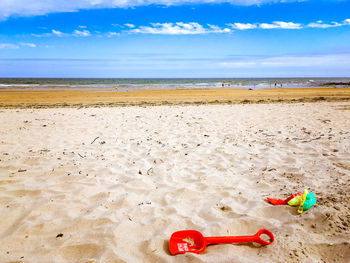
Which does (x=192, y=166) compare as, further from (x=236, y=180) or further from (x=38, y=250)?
(x=38, y=250)

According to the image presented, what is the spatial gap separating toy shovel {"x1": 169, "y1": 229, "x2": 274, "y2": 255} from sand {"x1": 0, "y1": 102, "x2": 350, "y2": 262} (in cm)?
6

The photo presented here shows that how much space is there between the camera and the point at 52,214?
2.77m

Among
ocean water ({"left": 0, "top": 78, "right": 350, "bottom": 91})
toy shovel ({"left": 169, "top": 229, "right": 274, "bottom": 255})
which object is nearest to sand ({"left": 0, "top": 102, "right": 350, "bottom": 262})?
toy shovel ({"left": 169, "top": 229, "right": 274, "bottom": 255})

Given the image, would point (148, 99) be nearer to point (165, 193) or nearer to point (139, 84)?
point (165, 193)

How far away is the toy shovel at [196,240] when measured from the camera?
2211 mm

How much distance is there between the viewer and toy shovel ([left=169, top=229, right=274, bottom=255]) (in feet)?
7.25

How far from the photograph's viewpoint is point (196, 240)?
2.36 metres

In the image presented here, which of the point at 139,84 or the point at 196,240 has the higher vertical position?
the point at 139,84

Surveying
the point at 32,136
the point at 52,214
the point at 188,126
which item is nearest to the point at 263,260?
the point at 52,214

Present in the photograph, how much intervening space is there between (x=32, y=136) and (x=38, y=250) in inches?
185

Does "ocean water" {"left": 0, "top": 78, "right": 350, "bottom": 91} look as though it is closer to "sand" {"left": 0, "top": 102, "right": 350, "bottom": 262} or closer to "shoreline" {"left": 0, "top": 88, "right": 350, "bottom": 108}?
"shoreline" {"left": 0, "top": 88, "right": 350, "bottom": 108}

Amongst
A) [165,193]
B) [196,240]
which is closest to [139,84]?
[165,193]

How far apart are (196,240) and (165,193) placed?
992 millimetres

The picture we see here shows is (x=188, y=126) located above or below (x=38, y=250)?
above
